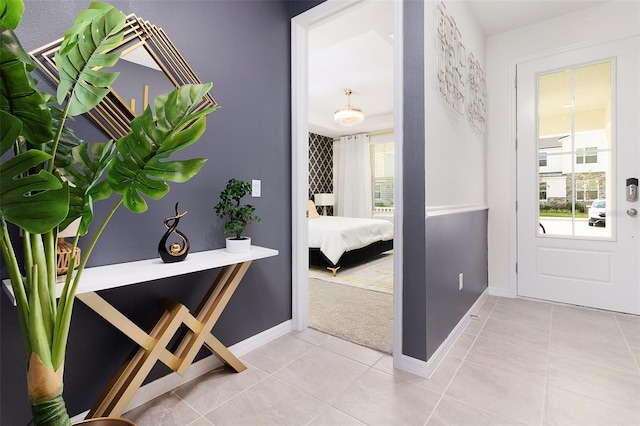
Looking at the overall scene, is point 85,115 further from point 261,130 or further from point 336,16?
point 336,16

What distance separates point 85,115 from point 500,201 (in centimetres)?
346

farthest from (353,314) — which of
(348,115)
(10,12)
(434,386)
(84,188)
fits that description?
(348,115)

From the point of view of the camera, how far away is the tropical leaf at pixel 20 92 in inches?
30.1

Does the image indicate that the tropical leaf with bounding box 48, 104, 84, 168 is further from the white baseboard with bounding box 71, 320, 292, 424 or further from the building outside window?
the building outside window

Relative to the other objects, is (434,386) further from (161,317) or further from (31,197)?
(31,197)

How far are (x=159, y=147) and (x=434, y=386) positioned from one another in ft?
5.73

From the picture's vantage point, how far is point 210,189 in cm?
186

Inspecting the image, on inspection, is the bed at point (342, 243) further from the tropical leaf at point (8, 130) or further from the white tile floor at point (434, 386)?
the tropical leaf at point (8, 130)

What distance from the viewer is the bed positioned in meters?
4.15

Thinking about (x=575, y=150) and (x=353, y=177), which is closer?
(x=575, y=150)

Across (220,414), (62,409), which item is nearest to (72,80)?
(62,409)

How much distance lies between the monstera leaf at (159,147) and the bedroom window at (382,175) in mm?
6430

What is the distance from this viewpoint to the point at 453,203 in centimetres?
232

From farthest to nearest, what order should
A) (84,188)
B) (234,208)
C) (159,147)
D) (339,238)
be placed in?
(339,238) < (234,208) < (84,188) < (159,147)
